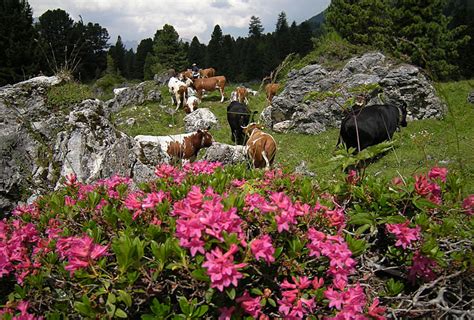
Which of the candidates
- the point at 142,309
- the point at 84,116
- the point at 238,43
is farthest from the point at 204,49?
the point at 142,309

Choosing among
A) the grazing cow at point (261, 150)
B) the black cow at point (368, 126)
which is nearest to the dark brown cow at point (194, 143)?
the grazing cow at point (261, 150)

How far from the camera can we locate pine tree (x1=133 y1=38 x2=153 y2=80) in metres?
70.0

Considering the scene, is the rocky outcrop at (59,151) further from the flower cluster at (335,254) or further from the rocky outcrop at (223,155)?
the flower cluster at (335,254)

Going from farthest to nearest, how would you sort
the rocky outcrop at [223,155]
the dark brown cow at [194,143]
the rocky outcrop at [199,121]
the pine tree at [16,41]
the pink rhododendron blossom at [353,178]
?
the pine tree at [16,41]
the rocky outcrop at [199,121]
the dark brown cow at [194,143]
the rocky outcrop at [223,155]
the pink rhododendron blossom at [353,178]

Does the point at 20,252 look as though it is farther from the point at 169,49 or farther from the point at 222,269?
the point at 169,49

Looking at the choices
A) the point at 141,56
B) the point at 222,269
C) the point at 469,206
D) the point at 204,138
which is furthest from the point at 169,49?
the point at 222,269

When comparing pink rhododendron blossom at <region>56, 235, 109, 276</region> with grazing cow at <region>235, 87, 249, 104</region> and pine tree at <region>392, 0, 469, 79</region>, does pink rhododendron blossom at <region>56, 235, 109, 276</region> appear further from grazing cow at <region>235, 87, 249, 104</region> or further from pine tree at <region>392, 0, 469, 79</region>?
pine tree at <region>392, 0, 469, 79</region>

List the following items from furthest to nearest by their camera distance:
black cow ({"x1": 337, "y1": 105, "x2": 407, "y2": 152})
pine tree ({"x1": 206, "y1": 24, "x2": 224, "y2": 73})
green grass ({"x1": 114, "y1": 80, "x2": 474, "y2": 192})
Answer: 1. pine tree ({"x1": 206, "y1": 24, "x2": 224, "y2": 73})
2. black cow ({"x1": 337, "y1": 105, "x2": 407, "y2": 152})
3. green grass ({"x1": 114, "y1": 80, "x2": 474, "y2": 192})

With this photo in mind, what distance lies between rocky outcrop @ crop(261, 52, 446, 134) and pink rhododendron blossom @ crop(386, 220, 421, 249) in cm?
1186

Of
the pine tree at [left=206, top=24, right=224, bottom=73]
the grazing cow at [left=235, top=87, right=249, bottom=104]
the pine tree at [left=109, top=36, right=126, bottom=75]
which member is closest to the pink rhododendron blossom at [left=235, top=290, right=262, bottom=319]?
the grazing cow at [left=235, top=87, right=249, bottom=104]

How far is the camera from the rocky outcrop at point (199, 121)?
15422 mm

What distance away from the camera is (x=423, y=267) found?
177 centimetres

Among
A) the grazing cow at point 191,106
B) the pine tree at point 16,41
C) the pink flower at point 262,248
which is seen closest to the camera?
the pink flower at point 262,248

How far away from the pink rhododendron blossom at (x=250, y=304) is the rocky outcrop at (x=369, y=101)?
12.3 metres
